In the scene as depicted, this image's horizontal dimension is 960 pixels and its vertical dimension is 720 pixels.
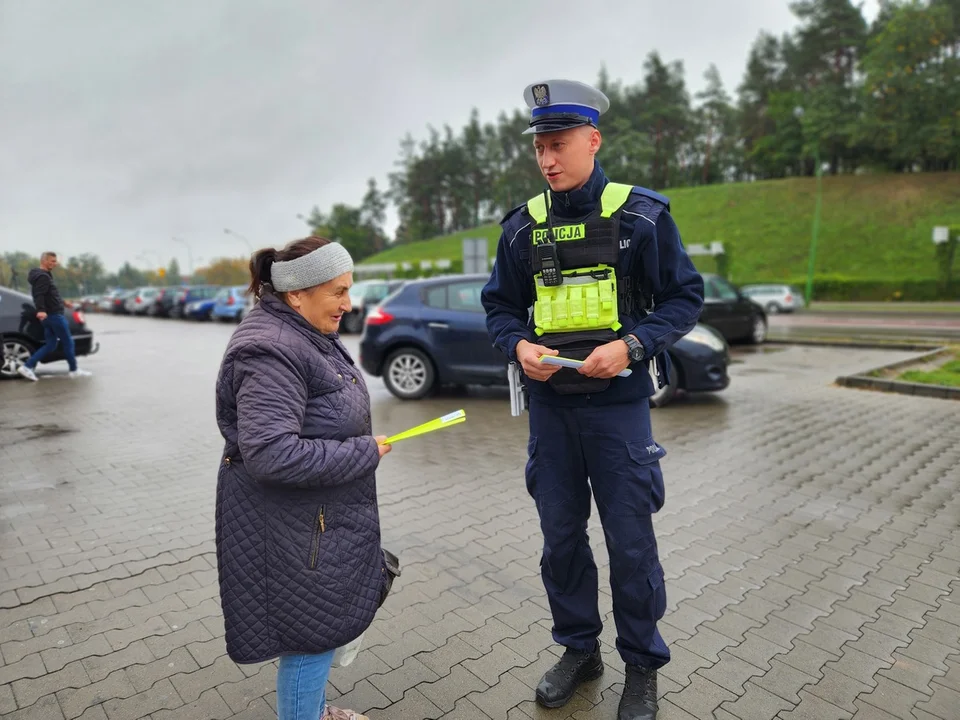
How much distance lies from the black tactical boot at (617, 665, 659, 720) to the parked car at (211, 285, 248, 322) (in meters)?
28.1

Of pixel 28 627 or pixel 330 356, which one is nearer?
pixel 330 356

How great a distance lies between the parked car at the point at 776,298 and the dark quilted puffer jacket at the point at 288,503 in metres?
32.1

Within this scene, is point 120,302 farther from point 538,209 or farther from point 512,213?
point 538,209

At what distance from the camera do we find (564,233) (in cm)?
240

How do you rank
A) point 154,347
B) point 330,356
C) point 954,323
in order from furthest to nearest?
1. point 954,323
2. point 154,347
3. point 330,356

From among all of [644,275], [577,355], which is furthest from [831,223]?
[577,355]

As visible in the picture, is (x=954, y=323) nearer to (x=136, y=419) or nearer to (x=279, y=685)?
(x=136, y=419)

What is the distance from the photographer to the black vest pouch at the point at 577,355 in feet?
7.68

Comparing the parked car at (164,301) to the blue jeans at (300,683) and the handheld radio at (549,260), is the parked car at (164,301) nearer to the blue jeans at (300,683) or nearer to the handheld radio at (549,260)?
the handheld radio at (549,260)

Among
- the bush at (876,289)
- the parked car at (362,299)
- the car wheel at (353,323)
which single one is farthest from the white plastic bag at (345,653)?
the bush at (876,289)

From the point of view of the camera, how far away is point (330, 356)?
2.05 metres

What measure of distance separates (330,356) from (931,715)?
2455 millimetres

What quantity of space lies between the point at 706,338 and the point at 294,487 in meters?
7.23

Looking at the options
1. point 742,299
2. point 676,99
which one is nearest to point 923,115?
point 676,99
